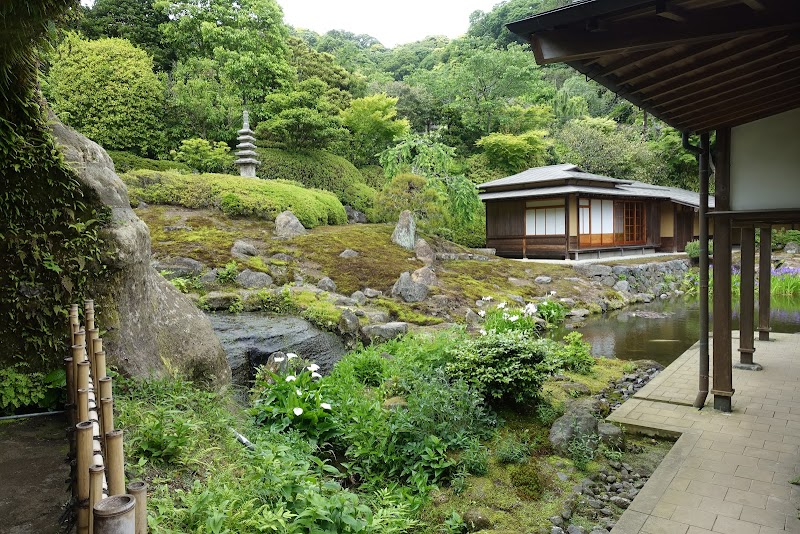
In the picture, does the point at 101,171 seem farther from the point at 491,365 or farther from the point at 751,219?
the point at 751,219

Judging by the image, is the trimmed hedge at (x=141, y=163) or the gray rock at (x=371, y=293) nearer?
the gray rock at (x=371, y=293)

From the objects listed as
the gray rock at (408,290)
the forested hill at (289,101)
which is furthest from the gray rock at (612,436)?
the forested hill at (289,101)

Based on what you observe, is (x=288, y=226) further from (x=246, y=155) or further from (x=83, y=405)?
(x=83, y=405)

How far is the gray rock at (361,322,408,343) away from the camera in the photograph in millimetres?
8711

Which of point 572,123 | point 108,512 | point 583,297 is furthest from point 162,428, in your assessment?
point 572,123

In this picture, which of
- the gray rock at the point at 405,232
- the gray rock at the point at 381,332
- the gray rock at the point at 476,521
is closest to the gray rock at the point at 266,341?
the gray rock at the point at 381,332

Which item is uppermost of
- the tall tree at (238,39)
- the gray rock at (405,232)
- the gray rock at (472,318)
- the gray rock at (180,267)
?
the tall tree at (238,39)

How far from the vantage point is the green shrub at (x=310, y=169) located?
20.1 metres

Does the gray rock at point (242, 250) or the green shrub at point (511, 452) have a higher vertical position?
the gray rock at point (242, 250)

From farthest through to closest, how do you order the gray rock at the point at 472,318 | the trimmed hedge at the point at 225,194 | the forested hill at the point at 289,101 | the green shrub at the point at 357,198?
the green shrub at the point at 357,198 < the forested hill at the point at 289,101 < the trimmed hedge at the point at 225,194 < the gray rock at the point at 472,318

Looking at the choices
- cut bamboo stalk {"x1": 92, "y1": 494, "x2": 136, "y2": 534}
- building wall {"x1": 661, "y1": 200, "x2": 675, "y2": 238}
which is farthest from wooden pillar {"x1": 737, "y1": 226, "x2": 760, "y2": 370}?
building wall {"x1": 661, "y1": 200, "x2": 675, "y2": 238}

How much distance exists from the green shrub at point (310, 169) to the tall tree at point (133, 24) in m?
6.56

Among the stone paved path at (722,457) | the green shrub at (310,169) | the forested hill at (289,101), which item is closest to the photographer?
the stone paved path at (722,457)

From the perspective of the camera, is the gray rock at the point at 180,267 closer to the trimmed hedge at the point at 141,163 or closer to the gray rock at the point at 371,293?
the gray rock at the point at 371,293
